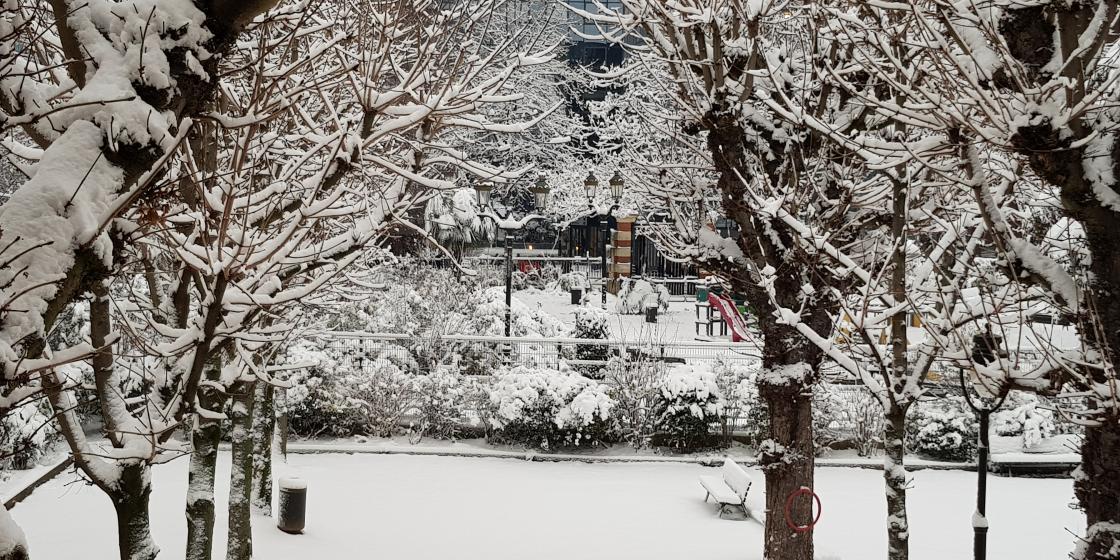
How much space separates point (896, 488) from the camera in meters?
6.68

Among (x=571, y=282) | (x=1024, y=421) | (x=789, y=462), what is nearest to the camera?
(x=789, y=462)

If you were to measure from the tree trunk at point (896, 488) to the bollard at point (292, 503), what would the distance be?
7.05 m

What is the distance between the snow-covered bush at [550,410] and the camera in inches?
587

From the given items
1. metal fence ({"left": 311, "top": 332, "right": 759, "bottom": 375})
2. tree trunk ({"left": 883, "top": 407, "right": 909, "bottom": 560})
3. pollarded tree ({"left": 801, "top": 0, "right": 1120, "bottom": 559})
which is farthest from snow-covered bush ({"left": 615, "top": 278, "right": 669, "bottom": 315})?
pollarded tree ({"left": 801, "top": 0, "right": 1120, "bottom": 559})

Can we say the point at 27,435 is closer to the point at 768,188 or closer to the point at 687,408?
Answer: the point at 687,408

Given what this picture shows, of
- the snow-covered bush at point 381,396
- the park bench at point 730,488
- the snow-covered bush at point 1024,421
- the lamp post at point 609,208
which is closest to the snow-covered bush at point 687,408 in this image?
the park bench at point 730,488

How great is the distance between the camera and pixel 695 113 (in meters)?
8.42

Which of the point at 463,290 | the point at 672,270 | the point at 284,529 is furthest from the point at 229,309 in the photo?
the point at 672,270

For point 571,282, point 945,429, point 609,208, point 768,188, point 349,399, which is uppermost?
point 609,208

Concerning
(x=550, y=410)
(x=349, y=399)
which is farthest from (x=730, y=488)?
(x=349, y=399)

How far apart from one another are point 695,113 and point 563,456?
26.6 ft

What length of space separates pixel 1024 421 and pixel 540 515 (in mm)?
8869

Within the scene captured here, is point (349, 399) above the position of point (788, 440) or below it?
below

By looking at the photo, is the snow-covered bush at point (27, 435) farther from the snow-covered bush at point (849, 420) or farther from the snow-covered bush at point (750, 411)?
the snow-covered bush at point (849, 420)
